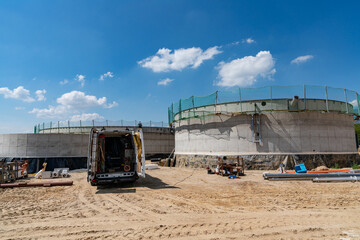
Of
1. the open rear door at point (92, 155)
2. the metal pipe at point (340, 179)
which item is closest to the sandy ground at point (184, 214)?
the open rear door at point (92, 155)

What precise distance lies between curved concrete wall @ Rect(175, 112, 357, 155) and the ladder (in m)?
0.23

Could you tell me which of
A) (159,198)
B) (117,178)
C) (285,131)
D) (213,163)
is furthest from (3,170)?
(285,131)

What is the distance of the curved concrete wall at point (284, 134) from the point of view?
641 inches

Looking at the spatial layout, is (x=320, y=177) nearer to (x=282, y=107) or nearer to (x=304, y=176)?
(x=304, y=176)

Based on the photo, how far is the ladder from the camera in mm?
16547

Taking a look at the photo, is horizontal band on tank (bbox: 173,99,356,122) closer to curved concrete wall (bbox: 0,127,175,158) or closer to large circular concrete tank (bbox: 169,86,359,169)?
large circular concrete tank (bbox: 169,86,359,169)

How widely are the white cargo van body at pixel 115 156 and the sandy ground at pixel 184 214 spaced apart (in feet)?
3.60

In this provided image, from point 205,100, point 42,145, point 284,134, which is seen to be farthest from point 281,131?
point 42,145

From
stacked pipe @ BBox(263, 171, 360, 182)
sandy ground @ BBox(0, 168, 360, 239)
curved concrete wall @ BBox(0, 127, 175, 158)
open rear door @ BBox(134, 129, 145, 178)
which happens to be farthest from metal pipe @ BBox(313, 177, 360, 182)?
curved concrete wall @ BBox(0, 127, 175, 158)

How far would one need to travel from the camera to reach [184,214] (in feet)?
19.3

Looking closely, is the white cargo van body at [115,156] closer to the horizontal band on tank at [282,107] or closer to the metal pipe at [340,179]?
the metal pipe at [340,179]

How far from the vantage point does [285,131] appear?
1633 cm

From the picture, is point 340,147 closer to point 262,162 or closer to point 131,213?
point 262,162

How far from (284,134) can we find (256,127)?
1993mm
